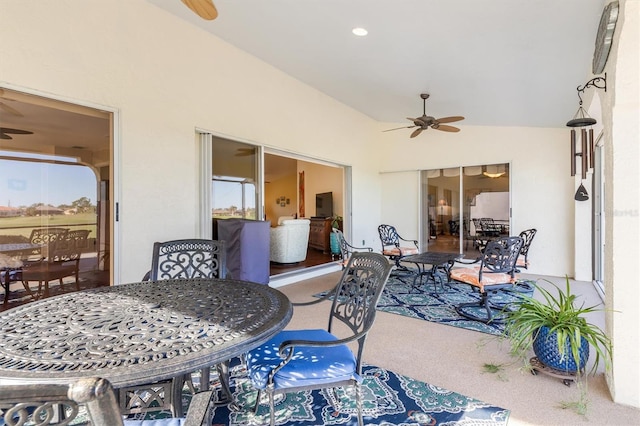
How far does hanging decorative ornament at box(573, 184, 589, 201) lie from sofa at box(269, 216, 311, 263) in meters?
4.90

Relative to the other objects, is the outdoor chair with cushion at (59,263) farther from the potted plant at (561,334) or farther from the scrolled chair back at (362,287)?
the potted plant at (561,334)

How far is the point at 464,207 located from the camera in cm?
683

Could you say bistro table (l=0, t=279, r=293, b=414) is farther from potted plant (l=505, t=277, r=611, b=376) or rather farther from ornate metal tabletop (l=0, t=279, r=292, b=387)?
potted plant (l=505, t=277, r=611, b=376)

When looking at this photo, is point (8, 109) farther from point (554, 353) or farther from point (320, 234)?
point (320, 234)

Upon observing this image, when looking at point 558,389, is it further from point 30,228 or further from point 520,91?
point 30,228

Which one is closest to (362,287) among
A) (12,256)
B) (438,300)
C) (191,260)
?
(191,260)

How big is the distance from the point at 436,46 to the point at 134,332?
12.6 ft

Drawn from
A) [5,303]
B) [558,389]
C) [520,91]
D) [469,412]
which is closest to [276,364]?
[469,412]

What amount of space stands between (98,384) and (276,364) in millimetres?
1091

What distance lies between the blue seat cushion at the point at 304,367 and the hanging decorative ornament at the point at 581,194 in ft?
18.3

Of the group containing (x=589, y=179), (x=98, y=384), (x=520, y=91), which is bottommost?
(x=98, y=384)

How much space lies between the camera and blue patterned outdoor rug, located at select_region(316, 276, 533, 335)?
11.5ft

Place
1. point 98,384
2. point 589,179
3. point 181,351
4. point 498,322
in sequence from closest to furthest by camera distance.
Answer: point 98,384, point 181,351, point 498,322, point 589,179

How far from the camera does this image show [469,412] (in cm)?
193
